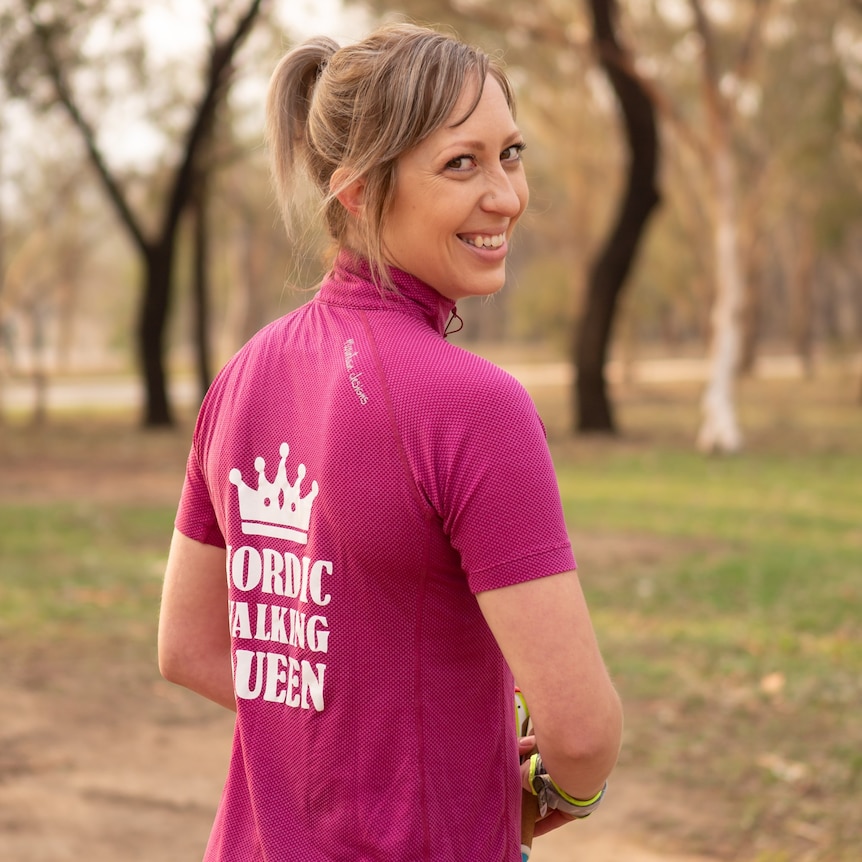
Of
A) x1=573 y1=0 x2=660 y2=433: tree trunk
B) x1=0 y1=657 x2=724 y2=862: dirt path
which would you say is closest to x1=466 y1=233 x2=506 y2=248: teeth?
x1=0 y1=657 x2=724 y2=862: dirt path

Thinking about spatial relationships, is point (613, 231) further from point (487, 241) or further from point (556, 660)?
point (556, 660)

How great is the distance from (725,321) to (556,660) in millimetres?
16736

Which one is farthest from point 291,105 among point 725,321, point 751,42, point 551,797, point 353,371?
point 751,42

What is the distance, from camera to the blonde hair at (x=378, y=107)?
163cm

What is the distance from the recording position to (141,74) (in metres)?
23.7

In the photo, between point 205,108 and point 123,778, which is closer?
point 123,778

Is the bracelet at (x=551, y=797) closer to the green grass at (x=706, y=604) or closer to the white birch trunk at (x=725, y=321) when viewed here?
the green grass at (x=706, y=604)

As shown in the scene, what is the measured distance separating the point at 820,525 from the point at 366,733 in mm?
10107

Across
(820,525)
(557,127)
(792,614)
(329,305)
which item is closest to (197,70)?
(557,127)

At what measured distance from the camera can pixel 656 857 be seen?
452 cm

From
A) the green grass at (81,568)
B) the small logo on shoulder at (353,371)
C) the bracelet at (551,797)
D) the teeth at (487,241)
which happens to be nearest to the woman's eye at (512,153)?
the teeth at (487,241)

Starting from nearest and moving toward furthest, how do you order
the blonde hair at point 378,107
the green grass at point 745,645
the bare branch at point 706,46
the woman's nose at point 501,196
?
1. the blonde hair at point 378,107
2. the woman's nose at point 501,196
3. the green grass at point 745,645
4. the bare branch at point 706,46

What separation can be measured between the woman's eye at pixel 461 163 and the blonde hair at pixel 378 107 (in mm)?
53

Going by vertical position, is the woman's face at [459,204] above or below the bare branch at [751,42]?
below
